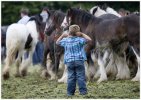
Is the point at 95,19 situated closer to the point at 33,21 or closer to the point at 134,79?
the point at 134,79

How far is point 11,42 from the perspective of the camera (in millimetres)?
14789

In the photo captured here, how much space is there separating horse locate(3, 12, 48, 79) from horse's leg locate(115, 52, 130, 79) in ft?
9.27

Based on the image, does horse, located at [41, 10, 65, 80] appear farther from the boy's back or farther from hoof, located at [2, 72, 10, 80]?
the boy's back

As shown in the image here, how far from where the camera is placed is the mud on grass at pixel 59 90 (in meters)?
10.3

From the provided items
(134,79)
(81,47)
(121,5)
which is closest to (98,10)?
(134,79)

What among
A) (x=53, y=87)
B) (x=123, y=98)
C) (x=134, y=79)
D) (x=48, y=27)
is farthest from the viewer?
(x=48, y=27)

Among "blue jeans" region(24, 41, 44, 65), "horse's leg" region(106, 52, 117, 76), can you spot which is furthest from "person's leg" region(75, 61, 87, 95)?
"blue jeans" region(24, 41, 44, 65)

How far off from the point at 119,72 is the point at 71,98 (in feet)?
13.2

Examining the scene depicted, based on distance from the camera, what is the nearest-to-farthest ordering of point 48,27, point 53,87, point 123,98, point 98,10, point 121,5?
point 123,98
point 53,87
point 48,27
point 98,10
point 121,5

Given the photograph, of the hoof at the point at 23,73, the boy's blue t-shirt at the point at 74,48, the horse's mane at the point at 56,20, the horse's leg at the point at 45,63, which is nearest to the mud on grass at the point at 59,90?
the boy's blue t-shirt at the point at 74,48

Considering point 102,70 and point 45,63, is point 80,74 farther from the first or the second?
point 45,63

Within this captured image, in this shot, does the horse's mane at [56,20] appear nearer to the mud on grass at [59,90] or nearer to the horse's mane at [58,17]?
the horse's mane at [58,17]

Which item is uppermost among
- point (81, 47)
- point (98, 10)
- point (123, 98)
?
point (98, 10)

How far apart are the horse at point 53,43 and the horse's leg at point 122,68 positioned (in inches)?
58.7
